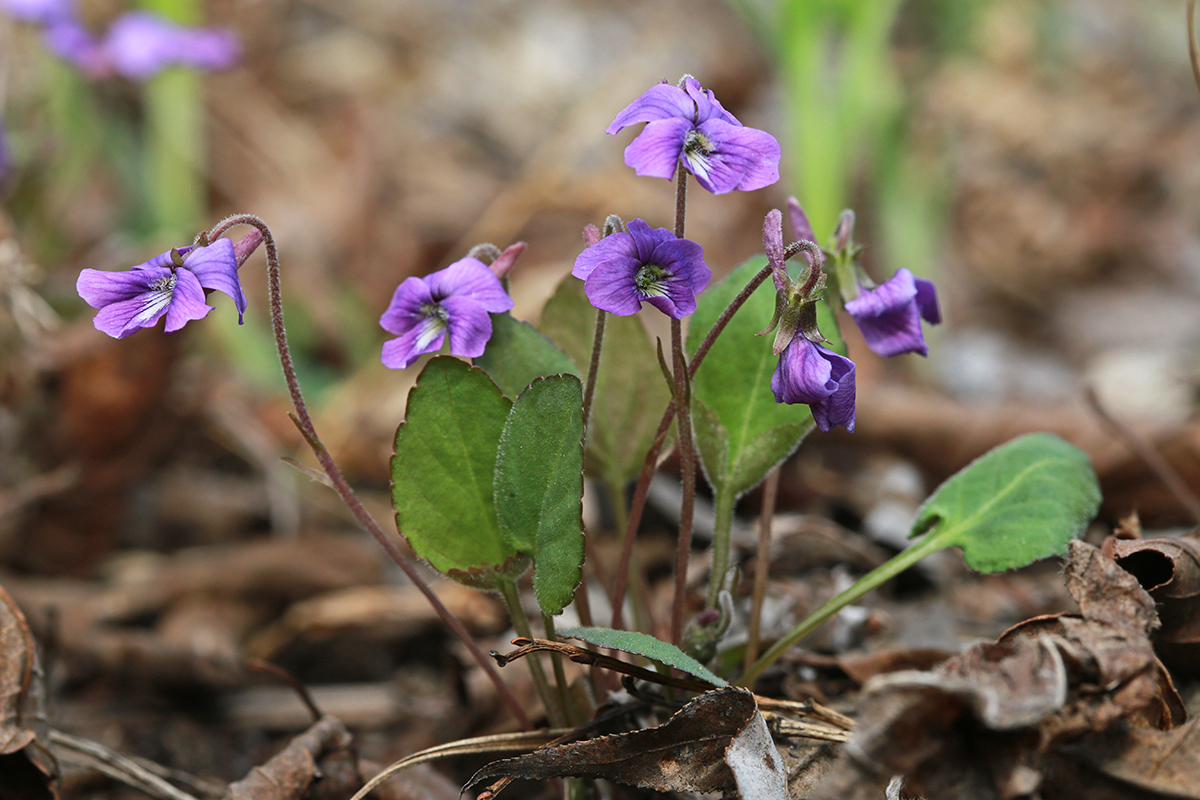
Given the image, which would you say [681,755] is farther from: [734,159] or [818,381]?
[734,159]

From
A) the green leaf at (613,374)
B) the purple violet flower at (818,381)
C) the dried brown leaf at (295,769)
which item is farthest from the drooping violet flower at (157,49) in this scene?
the purple violet flower at (818,381)

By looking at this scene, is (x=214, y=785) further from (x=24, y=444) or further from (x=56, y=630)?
(x=24, y=444)

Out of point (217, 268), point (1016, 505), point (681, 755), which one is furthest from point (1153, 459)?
point (217, 268)

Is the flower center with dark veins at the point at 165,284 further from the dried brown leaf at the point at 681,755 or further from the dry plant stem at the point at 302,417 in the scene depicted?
the dried brown leaf at the point at 681,755

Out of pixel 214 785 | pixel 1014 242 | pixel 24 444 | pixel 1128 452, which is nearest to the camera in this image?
pixel 214 785

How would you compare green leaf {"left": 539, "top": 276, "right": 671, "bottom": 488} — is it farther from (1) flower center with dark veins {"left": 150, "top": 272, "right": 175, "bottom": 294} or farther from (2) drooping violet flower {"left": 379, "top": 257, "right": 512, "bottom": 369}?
(1) flower center with dark veins {"left": 150, "top": 272, "right": 175, "bottom": 294}

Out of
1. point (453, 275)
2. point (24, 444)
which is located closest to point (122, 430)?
point (24, 444)
